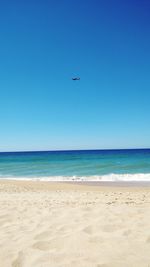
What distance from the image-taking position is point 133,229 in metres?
4.32

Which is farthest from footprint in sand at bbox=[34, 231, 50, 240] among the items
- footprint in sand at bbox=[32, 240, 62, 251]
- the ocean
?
the ocean

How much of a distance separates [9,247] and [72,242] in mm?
916

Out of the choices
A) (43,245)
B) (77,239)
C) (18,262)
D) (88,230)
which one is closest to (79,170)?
(88,230)

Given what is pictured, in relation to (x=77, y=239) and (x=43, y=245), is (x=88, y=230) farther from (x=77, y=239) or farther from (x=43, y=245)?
(x=43, y=245)

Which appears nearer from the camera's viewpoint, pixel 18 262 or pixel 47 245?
pixel 18 262

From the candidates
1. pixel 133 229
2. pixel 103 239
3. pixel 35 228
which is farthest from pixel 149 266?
pixel 35 228

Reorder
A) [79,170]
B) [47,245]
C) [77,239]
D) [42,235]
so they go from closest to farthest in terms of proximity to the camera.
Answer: [47,245] < [77,239] < [42,235] < [79,170]

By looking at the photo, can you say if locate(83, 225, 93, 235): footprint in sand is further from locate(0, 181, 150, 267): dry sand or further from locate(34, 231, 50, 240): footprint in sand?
locate(34, 231, 50, 240): footprint in sand

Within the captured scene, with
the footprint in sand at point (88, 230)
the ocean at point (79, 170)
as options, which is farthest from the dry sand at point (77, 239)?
the ocean at point (79, 170)

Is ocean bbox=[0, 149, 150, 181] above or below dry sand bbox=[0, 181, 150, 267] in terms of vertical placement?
below

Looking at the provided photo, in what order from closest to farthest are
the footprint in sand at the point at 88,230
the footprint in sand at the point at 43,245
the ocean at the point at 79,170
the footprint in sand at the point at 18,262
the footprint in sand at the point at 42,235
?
1. the footprint in sand at the point at 18,262
2. the footprint in sand at the point at 43,245
3. the footprint in sand at the point at 42,235
4. the footprint in sand at the point at 88,230
5. the ocean at the point at 79,170

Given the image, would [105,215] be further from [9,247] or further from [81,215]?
[9,247]

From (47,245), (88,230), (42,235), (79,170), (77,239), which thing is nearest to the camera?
(47,245)

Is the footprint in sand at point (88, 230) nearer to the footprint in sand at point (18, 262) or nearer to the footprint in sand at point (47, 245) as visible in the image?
the footprint in sand at point (47, 245)
